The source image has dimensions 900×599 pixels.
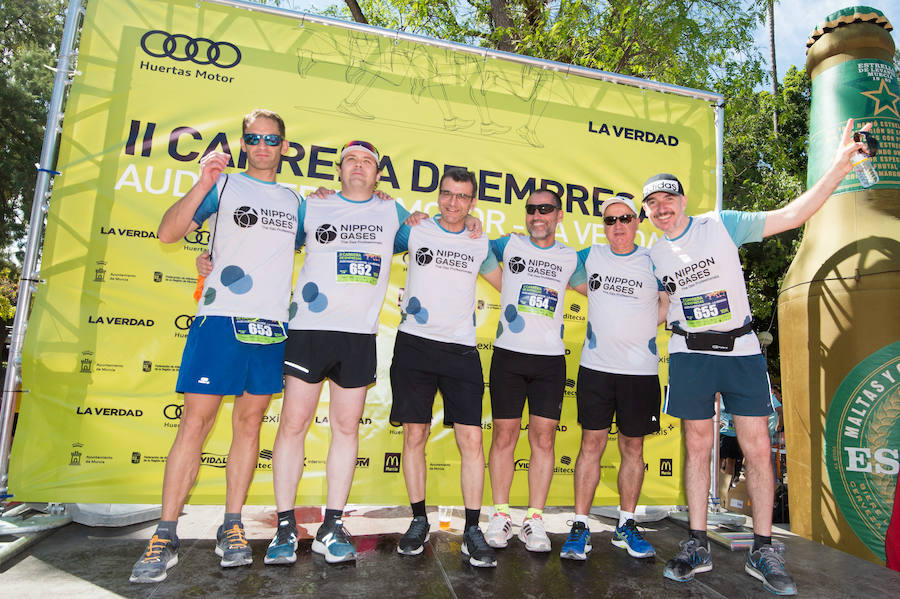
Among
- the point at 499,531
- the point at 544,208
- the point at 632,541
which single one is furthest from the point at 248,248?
the point at 632,541

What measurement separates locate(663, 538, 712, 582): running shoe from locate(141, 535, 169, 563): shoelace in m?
2.52

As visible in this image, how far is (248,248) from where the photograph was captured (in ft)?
9.08

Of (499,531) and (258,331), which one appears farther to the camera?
(499,531)

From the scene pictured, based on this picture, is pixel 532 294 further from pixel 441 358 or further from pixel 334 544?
pixel 334 544

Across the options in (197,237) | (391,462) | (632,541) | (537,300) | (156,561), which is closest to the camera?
(156,561)

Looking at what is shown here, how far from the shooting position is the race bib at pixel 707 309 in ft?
9.59

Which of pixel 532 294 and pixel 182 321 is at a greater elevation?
pixel 532 294

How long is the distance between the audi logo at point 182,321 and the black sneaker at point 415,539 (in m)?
1.91

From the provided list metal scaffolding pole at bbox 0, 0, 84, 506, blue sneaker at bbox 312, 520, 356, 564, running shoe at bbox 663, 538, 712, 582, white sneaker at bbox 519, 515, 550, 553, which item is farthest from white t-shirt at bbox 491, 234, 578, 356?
metal scaffolding pole at bbox 0, 0, 84, 506

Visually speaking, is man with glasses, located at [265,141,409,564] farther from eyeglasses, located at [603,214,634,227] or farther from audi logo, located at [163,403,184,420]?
eyeglasses, located at [603,214,634,227]

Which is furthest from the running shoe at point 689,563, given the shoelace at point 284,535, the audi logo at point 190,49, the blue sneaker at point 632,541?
the audi logo at point 190,49

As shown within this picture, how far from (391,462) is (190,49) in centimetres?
312

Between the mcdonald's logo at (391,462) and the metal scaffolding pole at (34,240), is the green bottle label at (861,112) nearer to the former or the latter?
the mcdonald's logo at (391,462)

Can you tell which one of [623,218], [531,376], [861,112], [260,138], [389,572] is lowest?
[389,572]
